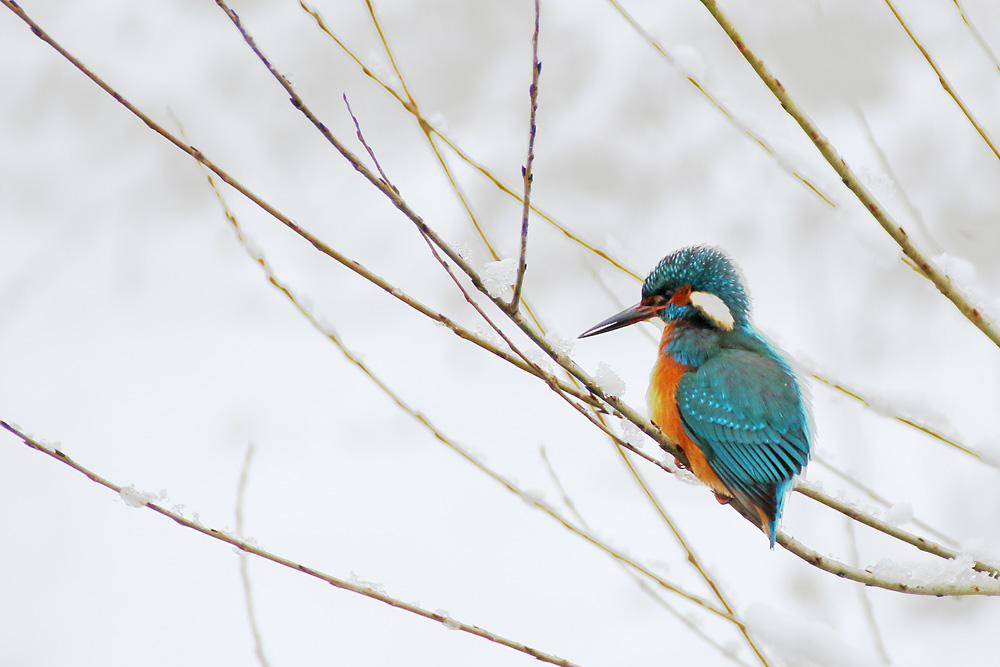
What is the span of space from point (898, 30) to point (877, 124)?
2.00ft

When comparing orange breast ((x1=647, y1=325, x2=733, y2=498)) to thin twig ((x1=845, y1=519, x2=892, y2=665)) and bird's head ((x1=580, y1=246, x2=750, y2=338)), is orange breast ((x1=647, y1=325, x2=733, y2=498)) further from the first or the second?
thin twig ((x1=845, y1=519, x2=892, y2=665))

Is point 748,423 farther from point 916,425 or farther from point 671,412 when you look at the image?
point 916,425

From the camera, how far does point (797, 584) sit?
141 inches

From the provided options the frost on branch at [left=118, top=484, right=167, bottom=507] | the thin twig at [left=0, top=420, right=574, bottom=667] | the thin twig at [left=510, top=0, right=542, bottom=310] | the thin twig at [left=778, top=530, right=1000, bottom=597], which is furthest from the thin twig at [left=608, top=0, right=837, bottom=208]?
the frost on branch at [left=118, top=484, right=167, bottom=507]

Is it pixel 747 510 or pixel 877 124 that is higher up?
pixel 877 124

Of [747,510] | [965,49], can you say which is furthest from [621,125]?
[747,510]

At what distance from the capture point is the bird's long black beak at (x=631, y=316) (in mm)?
2568

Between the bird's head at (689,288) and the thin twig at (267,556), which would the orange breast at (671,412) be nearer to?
the bird's head at (689,288)

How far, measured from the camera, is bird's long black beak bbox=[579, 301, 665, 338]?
2.57m

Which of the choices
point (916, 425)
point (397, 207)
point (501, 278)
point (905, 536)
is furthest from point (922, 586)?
point (397, 207)

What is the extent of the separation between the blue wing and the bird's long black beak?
248mm

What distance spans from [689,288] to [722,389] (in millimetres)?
402

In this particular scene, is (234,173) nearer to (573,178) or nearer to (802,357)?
(573,178)

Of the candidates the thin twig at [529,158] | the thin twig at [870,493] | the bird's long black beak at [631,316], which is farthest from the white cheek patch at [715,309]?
A: the thin twig at [529,158]
